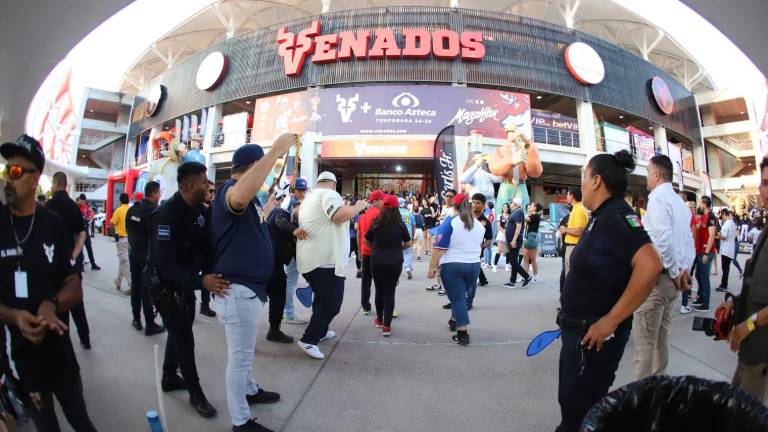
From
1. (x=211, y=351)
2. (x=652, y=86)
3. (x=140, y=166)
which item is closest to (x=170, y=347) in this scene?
(x=211, y=351)

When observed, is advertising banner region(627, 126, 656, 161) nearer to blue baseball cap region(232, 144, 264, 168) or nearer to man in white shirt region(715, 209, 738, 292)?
man in white shirt region(715, 209, 738, 292)

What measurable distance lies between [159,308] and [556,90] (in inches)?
945

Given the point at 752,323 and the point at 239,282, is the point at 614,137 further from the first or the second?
the point at 239,282

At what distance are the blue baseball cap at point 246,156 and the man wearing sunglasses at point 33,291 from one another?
96cm

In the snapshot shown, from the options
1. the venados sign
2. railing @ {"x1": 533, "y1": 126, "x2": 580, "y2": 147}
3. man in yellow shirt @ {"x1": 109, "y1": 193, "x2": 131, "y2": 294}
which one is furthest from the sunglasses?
railing @ {"x1": 533, "y1": 126, "x2": 580, "y2": 147}

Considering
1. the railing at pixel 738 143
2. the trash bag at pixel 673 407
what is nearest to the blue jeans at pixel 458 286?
the trash bag at pixel 673 407

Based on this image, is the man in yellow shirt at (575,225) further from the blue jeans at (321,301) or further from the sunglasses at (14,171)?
the sunglasses at (14,171)

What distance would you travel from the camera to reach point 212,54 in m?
25.2

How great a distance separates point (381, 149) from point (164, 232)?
17.8m

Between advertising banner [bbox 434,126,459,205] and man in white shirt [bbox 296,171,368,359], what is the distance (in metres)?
12.0

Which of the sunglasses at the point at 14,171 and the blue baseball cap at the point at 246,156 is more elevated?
the blue baseball cap at the point at 246,156

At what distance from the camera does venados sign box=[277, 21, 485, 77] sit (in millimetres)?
20469

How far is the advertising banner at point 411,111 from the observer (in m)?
20.1

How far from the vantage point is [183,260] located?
8.45ft
